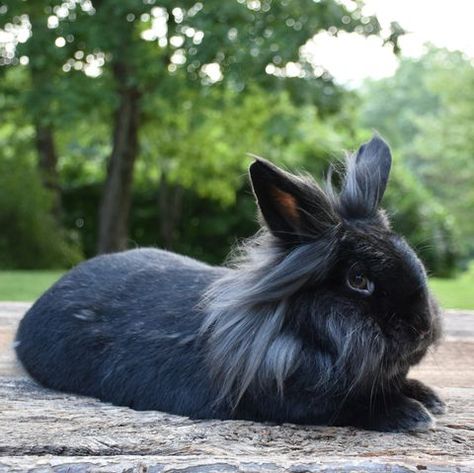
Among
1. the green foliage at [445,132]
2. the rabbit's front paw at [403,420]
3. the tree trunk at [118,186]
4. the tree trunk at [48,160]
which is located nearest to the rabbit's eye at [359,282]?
the rabbit's front paw at [403,420]

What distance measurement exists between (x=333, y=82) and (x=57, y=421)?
7.95 meters

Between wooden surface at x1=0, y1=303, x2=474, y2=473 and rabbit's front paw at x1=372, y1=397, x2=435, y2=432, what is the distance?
3 centimetres

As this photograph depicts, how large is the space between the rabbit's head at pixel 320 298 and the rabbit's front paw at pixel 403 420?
0.14 meters

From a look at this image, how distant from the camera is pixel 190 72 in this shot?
8734 mm

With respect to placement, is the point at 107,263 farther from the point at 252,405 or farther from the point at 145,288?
the point at 252,405

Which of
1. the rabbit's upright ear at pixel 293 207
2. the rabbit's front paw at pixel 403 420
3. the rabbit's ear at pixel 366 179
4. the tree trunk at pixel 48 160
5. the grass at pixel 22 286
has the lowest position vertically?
the grass at pixel 22 286

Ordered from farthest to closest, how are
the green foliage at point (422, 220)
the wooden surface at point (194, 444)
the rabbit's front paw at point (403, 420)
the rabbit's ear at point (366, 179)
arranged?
the green foliage at point (422, 220)
the rabbit's ear at point (366, 179)
the rabbit's front paw at point (403, 420)
the wooden surface at point (194, 444)

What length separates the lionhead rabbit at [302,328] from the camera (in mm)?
1963

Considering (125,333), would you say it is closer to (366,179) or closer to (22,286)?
(366,179)

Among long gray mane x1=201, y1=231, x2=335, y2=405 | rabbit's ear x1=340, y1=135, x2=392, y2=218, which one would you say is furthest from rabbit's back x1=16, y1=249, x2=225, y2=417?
rabbit's ear x1=340, y1=135, x2=392, y2=218

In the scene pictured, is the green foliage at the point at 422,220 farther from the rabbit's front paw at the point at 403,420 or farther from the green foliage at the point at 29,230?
the rabbit's front paw at the point at 403,420

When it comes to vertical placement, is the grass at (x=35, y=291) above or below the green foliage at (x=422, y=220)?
below

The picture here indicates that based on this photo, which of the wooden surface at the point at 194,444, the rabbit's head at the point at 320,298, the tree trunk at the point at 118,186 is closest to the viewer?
the wooden surface at the point at 194,444

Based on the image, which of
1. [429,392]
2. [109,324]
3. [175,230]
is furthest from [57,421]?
[175,230]
